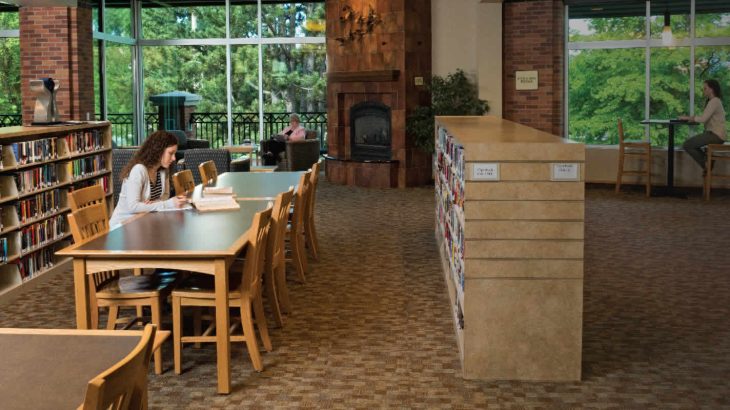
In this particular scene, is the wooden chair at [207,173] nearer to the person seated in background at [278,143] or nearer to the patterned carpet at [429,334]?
the patterned carpet at [429,334]

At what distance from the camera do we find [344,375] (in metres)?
5.55

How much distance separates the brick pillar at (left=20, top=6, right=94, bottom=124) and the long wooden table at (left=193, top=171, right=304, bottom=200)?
496cm

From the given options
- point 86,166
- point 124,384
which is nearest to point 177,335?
point 124,384

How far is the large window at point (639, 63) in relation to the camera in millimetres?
15109

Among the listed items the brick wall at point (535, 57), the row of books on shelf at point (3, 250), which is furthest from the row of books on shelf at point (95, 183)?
the brick wall at point (535, 57)

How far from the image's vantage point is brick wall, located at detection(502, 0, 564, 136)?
1527 centimetres

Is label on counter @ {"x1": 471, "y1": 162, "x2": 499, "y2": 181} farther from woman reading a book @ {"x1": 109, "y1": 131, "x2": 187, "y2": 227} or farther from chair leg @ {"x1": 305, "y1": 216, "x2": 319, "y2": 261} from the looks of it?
chair leg @ {"x1": 305, "y1": 216, "x2": 319, "y2": 261}

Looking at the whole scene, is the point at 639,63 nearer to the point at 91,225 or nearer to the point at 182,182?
the point at 182,182

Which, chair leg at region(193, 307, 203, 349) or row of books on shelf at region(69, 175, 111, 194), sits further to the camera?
row of books on shelf at region(69, 175, 111, 194)

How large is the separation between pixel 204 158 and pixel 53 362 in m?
9.16

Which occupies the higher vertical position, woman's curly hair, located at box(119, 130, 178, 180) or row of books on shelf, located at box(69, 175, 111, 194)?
woman's curly hair, located at box(119, 130, 178, 180)

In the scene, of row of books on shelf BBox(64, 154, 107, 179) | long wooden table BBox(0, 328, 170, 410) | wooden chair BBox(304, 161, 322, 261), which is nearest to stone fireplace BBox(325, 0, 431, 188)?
row of books on shelf BBox(64, 154, 107, 179)

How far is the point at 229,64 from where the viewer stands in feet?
61.8

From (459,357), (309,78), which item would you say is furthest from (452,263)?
(309,78)
